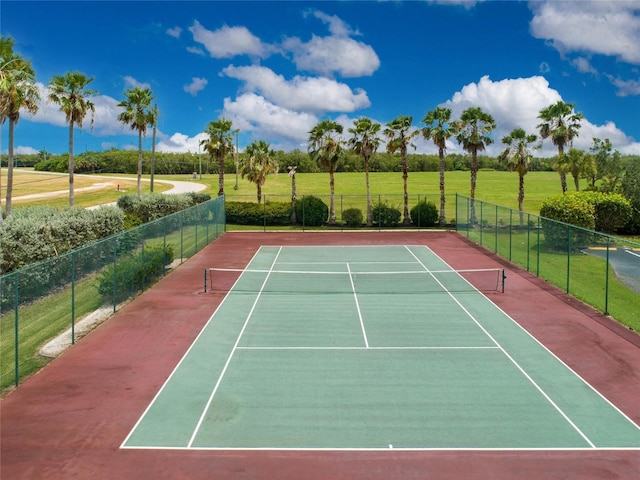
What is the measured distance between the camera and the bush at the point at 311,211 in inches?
1727

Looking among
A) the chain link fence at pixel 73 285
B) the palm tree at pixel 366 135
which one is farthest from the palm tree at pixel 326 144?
the chain link fence at pixel 73 285

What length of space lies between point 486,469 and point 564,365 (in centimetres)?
574

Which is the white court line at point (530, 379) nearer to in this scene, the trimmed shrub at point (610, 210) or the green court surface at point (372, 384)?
the green court surface at point (372, 384)

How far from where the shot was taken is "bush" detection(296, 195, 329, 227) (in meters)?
43.9

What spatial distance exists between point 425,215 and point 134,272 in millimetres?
27066

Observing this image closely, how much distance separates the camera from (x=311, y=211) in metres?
43.8

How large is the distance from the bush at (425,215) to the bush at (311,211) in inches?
258

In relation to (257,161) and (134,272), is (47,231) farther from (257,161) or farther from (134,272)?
(257,161)

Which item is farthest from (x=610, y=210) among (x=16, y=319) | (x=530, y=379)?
→ (x=16, y=319)

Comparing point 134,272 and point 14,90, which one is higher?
point 14,90

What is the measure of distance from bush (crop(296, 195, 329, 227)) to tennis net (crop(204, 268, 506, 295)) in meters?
18.1

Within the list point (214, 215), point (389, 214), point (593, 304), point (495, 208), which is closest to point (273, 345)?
point (593, 304)

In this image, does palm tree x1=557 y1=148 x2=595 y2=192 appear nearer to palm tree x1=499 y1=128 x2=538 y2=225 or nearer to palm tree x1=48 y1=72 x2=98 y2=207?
palm tree x1=499 y1=128 x2=538 y2=225

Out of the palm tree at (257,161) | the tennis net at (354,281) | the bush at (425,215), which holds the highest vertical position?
the palm tree at (257,161)
